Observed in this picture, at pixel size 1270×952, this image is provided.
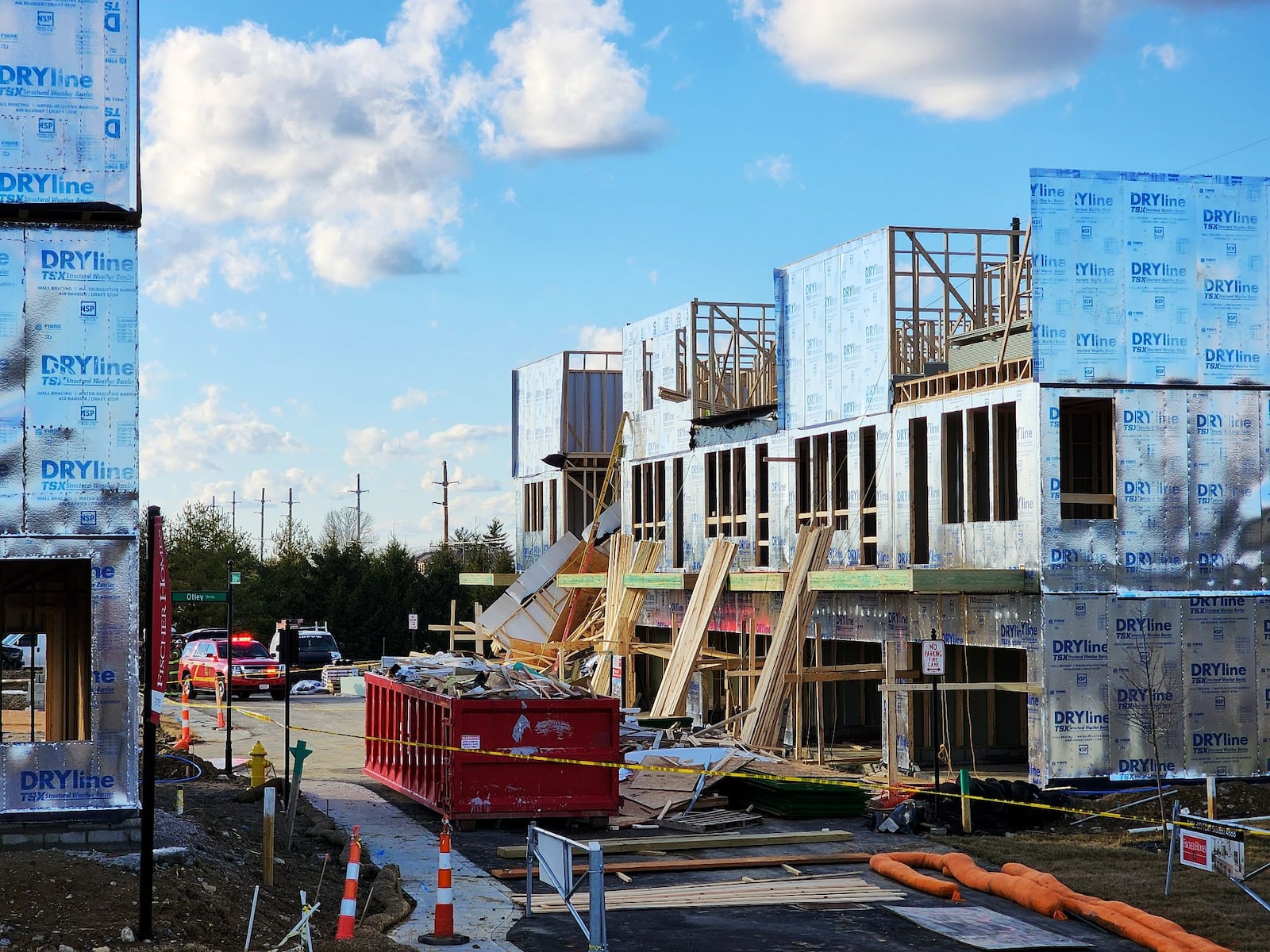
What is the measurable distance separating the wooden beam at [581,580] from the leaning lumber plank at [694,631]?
757 centimetres

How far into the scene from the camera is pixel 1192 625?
23141 millimetres

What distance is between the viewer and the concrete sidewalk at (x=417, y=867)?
13.1 m

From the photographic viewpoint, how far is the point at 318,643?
163 feet

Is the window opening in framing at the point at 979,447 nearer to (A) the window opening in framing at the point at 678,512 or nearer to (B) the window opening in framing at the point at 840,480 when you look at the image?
(B) the window opening in framing at the point at 840,480

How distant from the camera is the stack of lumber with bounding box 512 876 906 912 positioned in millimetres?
14211

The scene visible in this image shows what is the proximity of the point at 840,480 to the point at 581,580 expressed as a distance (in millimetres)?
11941

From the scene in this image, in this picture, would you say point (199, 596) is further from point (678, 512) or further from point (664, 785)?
point (678, 512)

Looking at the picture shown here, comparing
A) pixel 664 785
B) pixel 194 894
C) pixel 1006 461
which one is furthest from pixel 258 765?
pixel 1006 461

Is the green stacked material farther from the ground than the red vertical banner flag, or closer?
closer

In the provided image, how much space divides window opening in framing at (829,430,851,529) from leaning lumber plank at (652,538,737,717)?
2.59 m

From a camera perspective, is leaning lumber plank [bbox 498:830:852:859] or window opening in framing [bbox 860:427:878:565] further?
window opening in framing [bbox 860:427:878:565]

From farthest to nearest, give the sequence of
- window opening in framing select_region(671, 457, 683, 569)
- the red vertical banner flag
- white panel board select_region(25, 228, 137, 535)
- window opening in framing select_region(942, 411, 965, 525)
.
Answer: window opening in framing select_region(671, 457, 683, 569), window opening in framing select_region(942, 411, 965, 525), white panel board select_region(25, 228, 137, 535), the red vertical banner flag

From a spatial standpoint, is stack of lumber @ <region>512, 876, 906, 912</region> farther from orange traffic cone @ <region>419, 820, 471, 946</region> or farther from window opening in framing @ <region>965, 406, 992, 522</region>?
window opening in framing @ <region>965, 406, 992, 522</region>

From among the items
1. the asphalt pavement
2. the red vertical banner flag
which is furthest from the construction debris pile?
the red vertical banner flag
